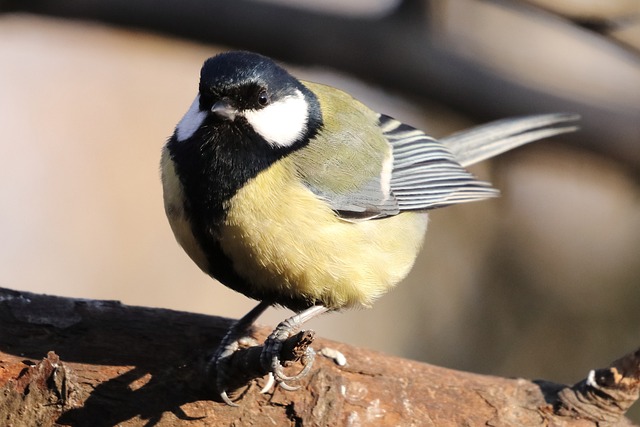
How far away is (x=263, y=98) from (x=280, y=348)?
75 centimetres

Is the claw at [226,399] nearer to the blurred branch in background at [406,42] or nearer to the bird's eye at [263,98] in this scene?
the bird's eye at [263,98]

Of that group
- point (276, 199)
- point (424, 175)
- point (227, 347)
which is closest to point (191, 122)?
point (276, 199)

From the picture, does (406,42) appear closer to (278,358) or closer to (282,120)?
(282,120)

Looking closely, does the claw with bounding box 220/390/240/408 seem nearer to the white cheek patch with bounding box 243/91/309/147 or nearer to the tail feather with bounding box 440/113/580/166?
the white cheek patch with bounding box 243/91/309/147

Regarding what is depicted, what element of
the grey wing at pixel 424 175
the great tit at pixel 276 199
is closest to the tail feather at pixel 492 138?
the grey wing at pixel 424 175

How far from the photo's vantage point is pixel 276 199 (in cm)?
244

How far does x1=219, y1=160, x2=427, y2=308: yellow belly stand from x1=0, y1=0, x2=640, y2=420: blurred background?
1235mm

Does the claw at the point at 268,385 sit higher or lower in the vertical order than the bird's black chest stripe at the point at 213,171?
lower

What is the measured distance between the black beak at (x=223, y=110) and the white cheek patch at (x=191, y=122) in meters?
0.08

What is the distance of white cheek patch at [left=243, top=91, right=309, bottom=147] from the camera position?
2473mm

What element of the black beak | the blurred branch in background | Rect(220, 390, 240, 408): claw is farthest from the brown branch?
the blurred branch in background

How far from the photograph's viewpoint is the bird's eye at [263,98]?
96.2 inches

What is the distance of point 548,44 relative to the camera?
5254mm

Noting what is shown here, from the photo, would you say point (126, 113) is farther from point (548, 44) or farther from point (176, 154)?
point (176, 154)
